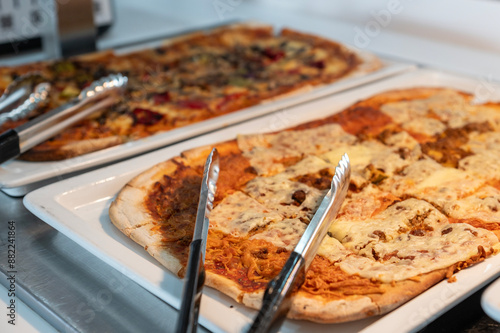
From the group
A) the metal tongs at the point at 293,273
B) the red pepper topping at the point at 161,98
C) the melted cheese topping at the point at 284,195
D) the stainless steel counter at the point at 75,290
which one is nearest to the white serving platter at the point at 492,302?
the metal tongs at the point at 293,273

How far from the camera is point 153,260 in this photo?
1.55m

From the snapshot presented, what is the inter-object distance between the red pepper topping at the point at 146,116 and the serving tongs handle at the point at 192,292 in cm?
119

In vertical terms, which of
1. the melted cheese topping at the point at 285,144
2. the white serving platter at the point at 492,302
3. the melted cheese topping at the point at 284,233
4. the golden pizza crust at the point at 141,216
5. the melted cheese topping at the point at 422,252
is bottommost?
the melted cheese topping at the point at 285,144

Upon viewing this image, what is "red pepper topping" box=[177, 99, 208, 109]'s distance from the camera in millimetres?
2596

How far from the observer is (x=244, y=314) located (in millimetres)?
1324

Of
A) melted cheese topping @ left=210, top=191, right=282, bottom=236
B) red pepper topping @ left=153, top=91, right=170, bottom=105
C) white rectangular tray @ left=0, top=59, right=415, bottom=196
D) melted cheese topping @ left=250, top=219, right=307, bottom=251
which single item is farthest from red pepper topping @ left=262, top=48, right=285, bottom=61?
melted cheese topping @ left=250, top=219, right=307, bottom=251

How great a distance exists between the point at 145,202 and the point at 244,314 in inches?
22.9

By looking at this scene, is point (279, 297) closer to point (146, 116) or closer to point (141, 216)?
point (141, 216)

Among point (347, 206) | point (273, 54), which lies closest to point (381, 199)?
point (347, 206)

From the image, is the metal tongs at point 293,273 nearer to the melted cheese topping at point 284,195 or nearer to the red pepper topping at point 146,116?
the melted cheese topping at point 284,195

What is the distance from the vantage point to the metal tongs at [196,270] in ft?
3.81

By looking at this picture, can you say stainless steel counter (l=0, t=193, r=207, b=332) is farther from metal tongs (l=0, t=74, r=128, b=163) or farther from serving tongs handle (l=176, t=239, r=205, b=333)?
metal tongs (l=0, t=74, r=128, b=163)

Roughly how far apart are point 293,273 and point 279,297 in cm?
7

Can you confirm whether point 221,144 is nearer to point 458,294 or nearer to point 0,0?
point 458,294
